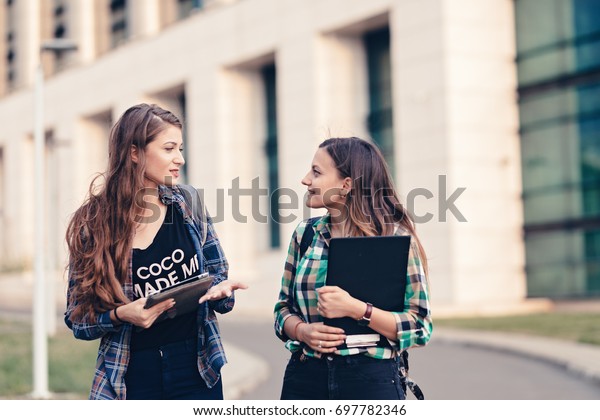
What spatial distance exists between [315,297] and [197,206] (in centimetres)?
55

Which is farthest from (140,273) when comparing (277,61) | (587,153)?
(277,61)

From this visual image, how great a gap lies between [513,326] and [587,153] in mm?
8115

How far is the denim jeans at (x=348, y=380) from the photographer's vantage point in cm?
341

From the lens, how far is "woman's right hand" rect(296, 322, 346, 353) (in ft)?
11.0

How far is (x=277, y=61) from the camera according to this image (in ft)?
116

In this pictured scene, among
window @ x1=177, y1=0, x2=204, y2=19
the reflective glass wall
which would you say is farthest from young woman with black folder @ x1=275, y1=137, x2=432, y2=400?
window @ x1=177, y1=0, x2=204, y2=19

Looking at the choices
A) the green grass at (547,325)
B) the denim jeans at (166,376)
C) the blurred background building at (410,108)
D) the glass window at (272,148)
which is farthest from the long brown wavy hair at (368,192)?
the glass window at (272,148)

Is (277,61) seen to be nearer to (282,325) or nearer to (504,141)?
(504,141)

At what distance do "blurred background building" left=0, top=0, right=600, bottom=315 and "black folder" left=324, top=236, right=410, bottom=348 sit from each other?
1631 centimetres

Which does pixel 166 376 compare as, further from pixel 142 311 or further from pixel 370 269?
pixel 370 269

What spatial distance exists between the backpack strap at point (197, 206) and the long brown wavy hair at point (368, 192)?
0.50 meters

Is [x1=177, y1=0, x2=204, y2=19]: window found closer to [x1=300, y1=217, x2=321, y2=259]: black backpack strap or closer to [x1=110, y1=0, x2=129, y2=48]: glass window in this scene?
[x1=110, y1=0, x2=129, y2=48]: glass window

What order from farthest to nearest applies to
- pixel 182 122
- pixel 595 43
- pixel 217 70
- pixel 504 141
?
pixel 217 70, pixel 504 141, pixel 595 43, pixel 182 122

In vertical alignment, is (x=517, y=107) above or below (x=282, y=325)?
above
